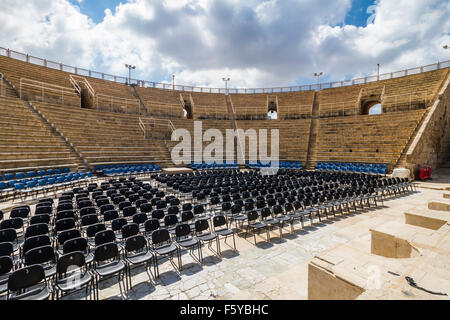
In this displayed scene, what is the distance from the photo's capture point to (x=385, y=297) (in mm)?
2943

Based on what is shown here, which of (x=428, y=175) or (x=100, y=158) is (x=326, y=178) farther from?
(x=100, y=158)

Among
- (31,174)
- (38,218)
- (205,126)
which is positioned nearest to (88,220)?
(38,218)

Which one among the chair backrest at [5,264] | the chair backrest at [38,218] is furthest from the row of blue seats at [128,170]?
the chair backrest at [5,264]

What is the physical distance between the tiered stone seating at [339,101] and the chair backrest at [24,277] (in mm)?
33399

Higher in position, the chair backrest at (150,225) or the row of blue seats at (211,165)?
the row of blue seats at (211,165)

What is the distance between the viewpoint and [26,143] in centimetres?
1554

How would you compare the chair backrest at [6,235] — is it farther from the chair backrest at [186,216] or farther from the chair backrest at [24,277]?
the chair backrest at [186,216]

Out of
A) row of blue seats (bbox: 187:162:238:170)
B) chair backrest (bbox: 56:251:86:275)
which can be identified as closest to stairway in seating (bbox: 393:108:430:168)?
row of blue seats (bbox: 187:162:238:170)

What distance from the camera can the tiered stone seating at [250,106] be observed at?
34000mm

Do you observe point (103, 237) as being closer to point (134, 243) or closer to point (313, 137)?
point (134, 243)

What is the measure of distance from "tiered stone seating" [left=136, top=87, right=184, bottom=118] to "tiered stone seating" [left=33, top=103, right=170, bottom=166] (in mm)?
5535

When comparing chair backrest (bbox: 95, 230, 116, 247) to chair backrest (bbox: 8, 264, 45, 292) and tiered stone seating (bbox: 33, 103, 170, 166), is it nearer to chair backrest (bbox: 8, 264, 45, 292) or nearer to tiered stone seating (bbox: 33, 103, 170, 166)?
chair backrest (bbox: 8, 264, 45, 292)
